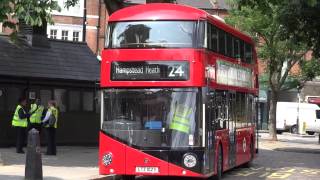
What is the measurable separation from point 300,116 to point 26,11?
4399 centimetres

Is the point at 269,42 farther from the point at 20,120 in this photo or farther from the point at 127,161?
the point at 127,161

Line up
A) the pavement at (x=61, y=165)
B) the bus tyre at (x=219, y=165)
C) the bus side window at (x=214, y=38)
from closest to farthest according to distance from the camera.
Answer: the pavement at (x=61, y=165)
the bus side window at (x=214, y=38)
the bus tyre at (x=219, y=165)

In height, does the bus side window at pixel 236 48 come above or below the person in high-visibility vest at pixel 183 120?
above

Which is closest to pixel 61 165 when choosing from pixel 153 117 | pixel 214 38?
pixel 153 117

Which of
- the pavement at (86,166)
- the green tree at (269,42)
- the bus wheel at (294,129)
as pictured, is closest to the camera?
the pavement at (86,166)

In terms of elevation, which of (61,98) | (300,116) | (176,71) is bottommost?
(300,116)

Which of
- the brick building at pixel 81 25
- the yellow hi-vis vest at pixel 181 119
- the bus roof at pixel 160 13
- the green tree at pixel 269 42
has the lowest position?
the yellow hi-vis vest at pixel 181 119

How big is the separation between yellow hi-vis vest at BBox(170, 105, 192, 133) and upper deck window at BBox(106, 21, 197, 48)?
1.46 metres

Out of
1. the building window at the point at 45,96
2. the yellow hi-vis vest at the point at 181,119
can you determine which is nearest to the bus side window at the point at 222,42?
the yellow hi-vis vest at the point at 181,119

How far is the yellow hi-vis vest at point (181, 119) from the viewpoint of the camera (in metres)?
15.1

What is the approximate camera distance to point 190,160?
49.1 ft

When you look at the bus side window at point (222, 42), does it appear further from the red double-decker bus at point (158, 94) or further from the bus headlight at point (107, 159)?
the bus headlight at point (107, 159)

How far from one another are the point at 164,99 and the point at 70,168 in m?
3.74

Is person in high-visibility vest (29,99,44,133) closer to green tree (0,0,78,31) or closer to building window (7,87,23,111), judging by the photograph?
building window (7,87,23,111)
